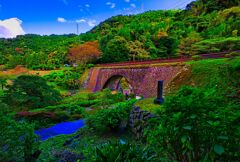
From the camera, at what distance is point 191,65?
605 inches

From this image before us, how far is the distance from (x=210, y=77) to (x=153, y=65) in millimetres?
7901

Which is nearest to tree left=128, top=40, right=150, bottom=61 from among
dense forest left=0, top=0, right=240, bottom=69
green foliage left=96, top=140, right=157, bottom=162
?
dense forest left=0, top=0, right=240, bottom=69

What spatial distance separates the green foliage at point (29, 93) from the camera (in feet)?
63.2

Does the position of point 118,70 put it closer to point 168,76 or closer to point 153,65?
point 153,65

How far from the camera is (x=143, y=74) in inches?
849

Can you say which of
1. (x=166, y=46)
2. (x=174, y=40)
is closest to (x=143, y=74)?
(x=174, y=40)

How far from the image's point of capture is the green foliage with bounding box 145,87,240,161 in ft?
10.2

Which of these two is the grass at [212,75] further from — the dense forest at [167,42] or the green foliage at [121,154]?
the dense forest at [167,42]

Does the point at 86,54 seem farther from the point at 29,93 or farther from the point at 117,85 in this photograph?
the point at 29,93

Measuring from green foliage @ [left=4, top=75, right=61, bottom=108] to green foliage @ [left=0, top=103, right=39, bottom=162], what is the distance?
14.1 meters

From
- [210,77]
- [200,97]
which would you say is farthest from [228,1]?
[200,97]

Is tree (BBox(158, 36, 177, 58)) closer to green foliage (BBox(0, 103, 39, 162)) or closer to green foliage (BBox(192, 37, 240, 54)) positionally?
green foliage (BBox(192, 37, 240, 54))

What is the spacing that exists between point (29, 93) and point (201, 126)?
19734 mm

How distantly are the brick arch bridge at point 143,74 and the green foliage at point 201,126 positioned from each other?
1301 cm
